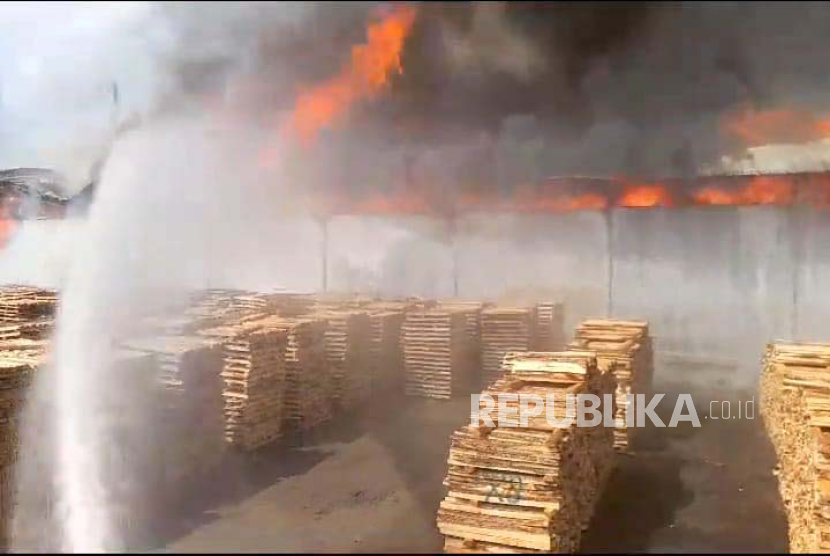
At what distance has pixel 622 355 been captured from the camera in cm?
979

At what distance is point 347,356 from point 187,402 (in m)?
3.65

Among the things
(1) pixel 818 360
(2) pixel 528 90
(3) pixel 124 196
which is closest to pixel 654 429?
(1) pixel 818 360

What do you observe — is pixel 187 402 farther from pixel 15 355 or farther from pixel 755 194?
pixel 755 194

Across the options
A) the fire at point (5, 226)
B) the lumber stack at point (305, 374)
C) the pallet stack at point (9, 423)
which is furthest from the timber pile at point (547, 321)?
the pallet stack at point (9, 423)

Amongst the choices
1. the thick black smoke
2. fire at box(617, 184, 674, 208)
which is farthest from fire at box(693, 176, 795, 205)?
the thick black smoke

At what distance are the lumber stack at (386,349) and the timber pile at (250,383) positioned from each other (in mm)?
2521

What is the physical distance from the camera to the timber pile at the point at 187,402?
8.12 metres

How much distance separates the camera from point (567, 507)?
20.8 feet

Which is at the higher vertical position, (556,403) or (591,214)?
(591,214)

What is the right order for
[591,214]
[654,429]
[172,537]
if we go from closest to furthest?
[172,537], [654,429], [591,214]

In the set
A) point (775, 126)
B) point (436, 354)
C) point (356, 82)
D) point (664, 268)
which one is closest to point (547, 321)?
point (436, 354)

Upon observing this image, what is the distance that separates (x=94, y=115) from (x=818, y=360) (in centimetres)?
892

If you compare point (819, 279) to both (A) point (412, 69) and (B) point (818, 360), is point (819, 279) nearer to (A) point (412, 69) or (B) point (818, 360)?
(B) point (818, 360)

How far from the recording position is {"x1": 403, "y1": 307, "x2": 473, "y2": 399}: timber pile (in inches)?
503
